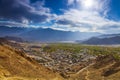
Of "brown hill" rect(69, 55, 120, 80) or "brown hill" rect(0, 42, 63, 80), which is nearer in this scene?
"brown hill" rect(0, 42, 63, 80)

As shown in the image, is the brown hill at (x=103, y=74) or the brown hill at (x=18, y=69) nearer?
the brown hill at (x=18, y=69)

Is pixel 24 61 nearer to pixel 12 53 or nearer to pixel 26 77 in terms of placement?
pixel 12 53

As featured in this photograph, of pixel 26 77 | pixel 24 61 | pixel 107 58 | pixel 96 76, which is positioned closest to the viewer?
pixel 26 77

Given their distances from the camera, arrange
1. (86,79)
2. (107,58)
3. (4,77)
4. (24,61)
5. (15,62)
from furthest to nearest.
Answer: (107,58) → (86,79) → (24,61) → (15,62) → (4,77)

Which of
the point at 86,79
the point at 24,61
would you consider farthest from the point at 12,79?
the point at 86,79

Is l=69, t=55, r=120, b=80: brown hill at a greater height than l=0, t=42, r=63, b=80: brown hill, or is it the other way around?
l=0, t=42, r=63, b=80: brown hill

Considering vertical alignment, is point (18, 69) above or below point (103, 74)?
above

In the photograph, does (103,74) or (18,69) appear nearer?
(18,69)

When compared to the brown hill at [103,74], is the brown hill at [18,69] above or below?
above
